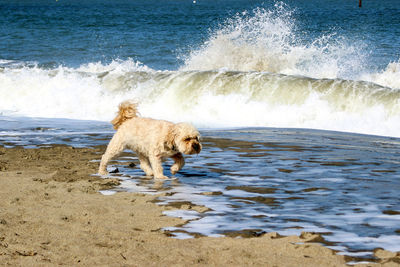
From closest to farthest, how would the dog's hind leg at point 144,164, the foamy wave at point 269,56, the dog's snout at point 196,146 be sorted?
1. the dog's snout at point 196,146
2. the dog's hind leg at point 144,164
3. the foamy wave at point 269,56

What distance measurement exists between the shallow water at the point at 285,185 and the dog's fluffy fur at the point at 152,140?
0.25 metres

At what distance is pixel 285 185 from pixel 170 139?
1446 millimetres

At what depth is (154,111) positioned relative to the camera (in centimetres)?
1557

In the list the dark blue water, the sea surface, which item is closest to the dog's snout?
the sea surface

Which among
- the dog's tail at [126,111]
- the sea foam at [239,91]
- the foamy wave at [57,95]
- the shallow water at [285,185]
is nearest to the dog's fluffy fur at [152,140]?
the dog's tail at [126,111]

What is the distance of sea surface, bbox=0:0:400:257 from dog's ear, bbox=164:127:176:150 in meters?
0.46

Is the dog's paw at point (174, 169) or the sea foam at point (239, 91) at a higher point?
the sea foam at point (239, 91)

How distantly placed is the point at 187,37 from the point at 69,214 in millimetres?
31068

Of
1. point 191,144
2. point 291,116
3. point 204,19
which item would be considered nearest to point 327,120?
point 291,116

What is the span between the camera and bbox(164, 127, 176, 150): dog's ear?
22.2 ft

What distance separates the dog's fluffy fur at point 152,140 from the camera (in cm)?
663

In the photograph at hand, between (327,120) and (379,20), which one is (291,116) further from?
(379,20)

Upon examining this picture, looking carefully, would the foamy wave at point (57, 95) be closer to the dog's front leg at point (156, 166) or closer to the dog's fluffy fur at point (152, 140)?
the dog's fluffy fur at point (152, 140)

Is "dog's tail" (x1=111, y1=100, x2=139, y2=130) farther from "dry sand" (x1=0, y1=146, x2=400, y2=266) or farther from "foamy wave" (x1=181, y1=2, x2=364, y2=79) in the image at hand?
"foamy wave" (x1=181, y1=2, x2=364, y2=79)
